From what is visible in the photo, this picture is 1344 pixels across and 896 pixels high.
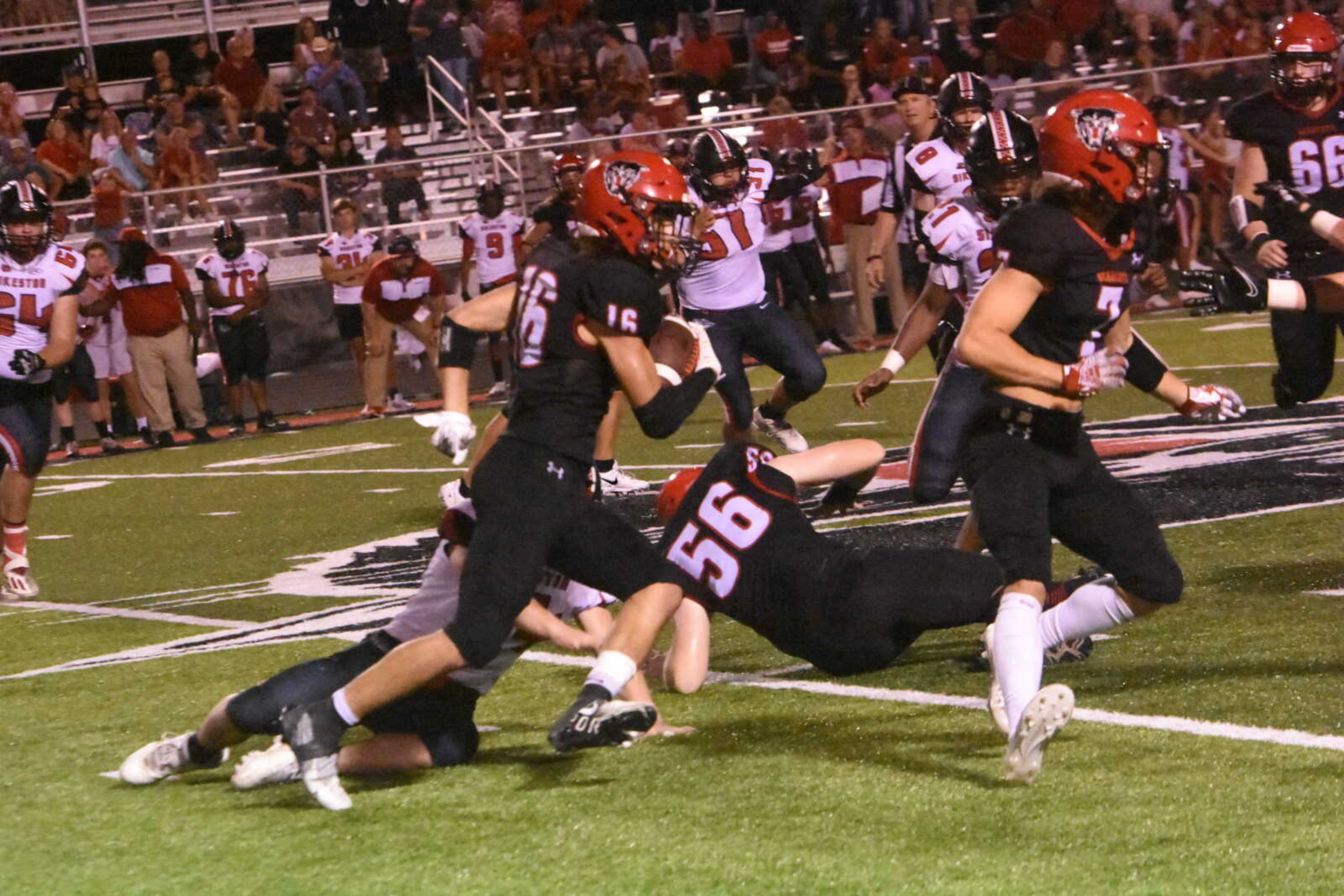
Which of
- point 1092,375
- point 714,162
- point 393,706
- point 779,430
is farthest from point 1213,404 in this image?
point 779,430

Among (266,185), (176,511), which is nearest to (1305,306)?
(176,511)

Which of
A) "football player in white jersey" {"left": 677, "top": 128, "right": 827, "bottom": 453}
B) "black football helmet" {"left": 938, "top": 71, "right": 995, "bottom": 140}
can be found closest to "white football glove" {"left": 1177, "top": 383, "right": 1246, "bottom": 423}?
"black football helmet" {"left": 938, "top": 71, "right": 995, "bottom": 140}

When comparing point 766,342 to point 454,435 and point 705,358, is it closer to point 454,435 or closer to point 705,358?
point 454,435

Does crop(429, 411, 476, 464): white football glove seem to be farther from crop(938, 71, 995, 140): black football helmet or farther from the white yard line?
crop(938, 71, 995, 140): black football helmet

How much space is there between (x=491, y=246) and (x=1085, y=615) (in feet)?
42.1

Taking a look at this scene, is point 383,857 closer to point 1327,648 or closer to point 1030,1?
point 1327,648

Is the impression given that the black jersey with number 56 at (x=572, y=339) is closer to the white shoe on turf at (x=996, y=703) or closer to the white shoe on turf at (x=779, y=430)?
the white shoe on turf at (x=996, y=703)

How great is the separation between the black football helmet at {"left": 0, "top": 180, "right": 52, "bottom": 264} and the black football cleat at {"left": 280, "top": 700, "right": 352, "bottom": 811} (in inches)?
203

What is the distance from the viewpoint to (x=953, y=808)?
14.9 ft

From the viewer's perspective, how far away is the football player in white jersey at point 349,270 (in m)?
17.6

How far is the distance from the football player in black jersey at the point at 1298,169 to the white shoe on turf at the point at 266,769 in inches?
184

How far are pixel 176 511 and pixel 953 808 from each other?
341 inches

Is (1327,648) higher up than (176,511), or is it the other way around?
(1327,648)

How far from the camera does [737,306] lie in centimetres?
1009
